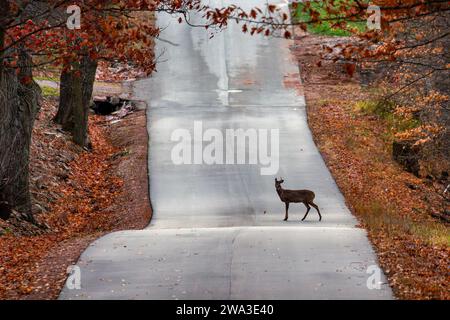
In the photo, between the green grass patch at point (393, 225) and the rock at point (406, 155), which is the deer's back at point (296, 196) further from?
the rock at point (406, 155)

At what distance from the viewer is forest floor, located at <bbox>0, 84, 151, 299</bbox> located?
1471cm

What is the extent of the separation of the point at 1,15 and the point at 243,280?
227 inches

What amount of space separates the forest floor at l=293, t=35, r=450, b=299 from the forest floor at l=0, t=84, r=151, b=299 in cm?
582

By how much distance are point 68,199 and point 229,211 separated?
5.22 metres

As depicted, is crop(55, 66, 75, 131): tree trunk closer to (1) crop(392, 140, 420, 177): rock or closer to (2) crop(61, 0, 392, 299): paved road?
(2) crop(61, 0, 392, 299): paved road

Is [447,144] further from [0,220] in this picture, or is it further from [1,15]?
[1,15]

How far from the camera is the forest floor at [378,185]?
14.0m

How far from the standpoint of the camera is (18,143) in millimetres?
19828

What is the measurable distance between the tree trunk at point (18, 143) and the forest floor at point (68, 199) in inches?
26.0

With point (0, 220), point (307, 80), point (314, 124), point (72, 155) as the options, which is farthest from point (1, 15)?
point (307, 80)

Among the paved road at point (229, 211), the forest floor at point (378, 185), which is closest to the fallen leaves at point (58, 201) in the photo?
the paved road at point (229, 211)

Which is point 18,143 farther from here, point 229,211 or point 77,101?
point 77,101

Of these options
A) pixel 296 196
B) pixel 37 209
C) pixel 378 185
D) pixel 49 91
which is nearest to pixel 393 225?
pixel 296 196

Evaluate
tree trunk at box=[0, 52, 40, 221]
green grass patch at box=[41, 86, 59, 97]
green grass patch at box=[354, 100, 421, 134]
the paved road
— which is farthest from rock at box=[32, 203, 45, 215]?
green grass patch at box=[354, 100, 421, 134]
